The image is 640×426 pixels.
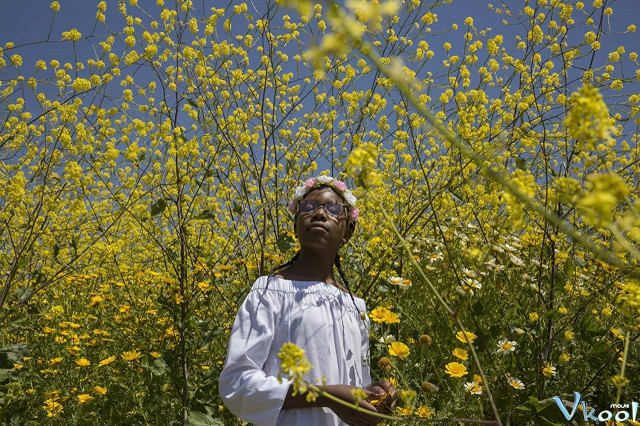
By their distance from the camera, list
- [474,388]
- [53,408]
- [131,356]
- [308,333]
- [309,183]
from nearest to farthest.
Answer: [308,333] < [474,388] < [309,183] < [53,408] < [131,356]

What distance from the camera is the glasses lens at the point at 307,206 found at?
6.30 ft

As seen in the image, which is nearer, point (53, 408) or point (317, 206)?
point (317, 206)

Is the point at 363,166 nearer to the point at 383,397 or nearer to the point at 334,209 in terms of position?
the point at 383,397

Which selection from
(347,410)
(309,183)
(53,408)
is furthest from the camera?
(53,408)

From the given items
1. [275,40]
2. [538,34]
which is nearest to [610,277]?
[538,34]

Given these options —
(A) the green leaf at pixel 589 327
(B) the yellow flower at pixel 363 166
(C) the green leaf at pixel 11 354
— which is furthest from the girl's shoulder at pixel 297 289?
(A) the green leaf at pixel 589 327

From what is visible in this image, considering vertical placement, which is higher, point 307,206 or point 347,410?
point 307,206

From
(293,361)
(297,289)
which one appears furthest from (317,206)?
(293,361)

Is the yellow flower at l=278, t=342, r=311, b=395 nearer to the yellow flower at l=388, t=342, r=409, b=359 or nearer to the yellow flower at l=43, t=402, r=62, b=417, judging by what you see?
the yellow flower at l=388, t=342, r=409, b=359

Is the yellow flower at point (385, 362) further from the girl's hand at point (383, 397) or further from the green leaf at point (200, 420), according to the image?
the green leaf at point (200, 420)

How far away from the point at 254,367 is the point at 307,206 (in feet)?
1.93

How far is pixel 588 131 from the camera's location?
54 centimetres

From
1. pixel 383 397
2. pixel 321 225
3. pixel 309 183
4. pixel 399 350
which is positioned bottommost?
pixel 383 397

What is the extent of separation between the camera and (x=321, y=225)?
1861 mm
